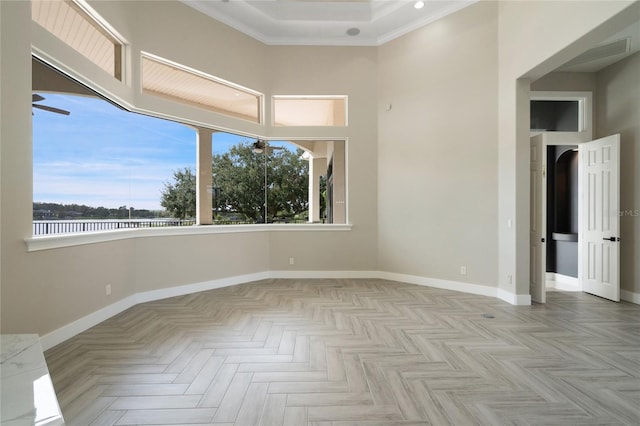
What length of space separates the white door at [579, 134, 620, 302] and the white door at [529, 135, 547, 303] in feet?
3.48

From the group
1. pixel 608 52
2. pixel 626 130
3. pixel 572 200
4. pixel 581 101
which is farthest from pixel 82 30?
pixel 572 200

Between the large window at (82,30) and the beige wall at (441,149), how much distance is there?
3997mm

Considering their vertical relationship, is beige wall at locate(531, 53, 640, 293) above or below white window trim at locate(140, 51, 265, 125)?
below

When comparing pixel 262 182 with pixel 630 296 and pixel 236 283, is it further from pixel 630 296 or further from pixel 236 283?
pixel 630 296

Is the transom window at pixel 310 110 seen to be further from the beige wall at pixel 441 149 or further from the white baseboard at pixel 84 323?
the white baseboard at pixel 84 323

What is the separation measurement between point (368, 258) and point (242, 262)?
7.27 feet

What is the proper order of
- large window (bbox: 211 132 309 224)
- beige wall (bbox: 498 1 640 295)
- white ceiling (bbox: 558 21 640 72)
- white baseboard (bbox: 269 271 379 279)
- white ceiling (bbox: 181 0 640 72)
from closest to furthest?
beige wall (bbox: 498 1 640 295) → white ceiling (bbox: 558 21 640 72) → white ceiling (bbox: 181 0 640 72) → large window (bbox: 211 132 309 224) → white baseboard (bbox: 269 271 379 279)

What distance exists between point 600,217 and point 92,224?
6766 millimetres

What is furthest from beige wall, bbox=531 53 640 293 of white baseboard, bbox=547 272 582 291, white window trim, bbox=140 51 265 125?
white window trim, bbox=140 51 265 125

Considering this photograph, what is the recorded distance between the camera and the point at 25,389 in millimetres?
846

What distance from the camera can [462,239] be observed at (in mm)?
4742

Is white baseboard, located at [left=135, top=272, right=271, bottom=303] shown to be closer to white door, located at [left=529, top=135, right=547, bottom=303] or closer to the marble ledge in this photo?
the marble ledge

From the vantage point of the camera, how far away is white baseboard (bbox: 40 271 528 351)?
10.0ft

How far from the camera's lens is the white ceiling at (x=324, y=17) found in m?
4.73
